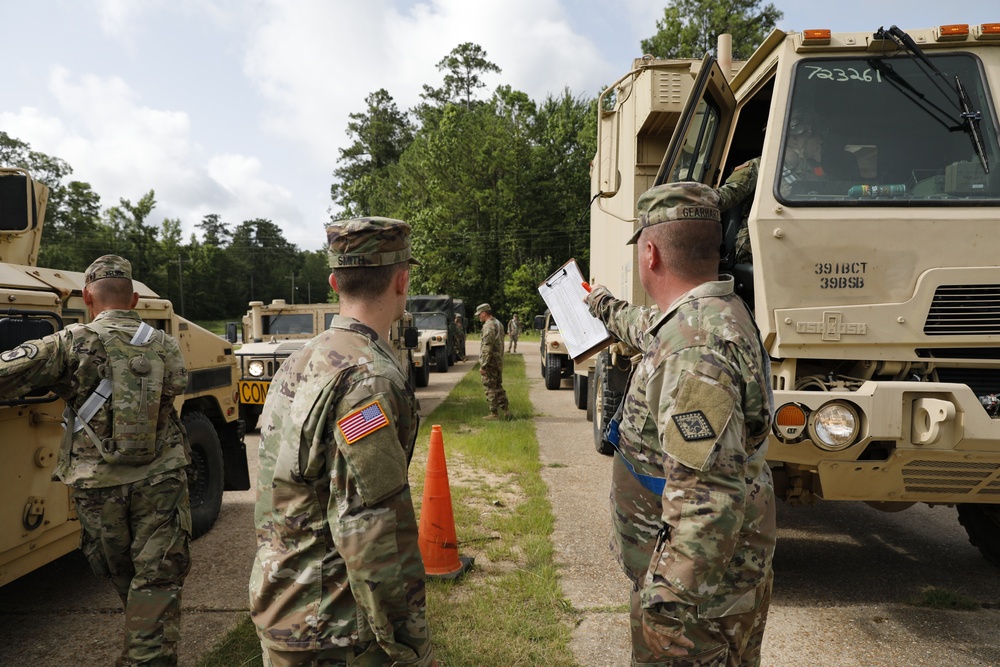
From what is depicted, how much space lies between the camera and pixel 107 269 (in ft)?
10.3

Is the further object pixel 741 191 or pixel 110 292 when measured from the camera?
→ pixel 741 191

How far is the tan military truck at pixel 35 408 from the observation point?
10.6 feet

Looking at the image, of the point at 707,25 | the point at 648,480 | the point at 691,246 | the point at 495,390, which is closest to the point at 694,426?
the point at 648,480

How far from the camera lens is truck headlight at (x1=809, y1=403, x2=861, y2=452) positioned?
3.15 metres

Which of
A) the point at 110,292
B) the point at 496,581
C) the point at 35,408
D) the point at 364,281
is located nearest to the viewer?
the point at 364,281

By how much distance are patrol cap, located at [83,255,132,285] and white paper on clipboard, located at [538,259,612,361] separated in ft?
7.06

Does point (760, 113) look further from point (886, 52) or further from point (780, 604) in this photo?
point (780, 604)

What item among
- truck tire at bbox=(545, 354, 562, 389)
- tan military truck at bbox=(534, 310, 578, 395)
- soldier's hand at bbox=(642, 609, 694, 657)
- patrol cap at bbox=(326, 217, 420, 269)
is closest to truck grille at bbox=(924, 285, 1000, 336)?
soldier's hand at bbox=(642, 609, 694, 657)

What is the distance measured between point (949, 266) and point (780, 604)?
2079mm

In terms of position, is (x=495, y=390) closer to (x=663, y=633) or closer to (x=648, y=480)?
(x=648, y=480)

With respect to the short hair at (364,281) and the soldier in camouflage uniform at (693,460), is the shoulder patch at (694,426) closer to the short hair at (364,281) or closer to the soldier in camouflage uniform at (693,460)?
the soldier in camouflage uniform at (693,460)

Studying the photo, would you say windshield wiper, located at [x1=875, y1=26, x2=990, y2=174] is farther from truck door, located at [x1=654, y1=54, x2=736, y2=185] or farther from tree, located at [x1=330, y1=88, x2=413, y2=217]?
tree, located at [x1=330, y1=88, x2=413, y2=217]

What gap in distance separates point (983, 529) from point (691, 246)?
12.6ft

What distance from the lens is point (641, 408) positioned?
2053 millimetres
